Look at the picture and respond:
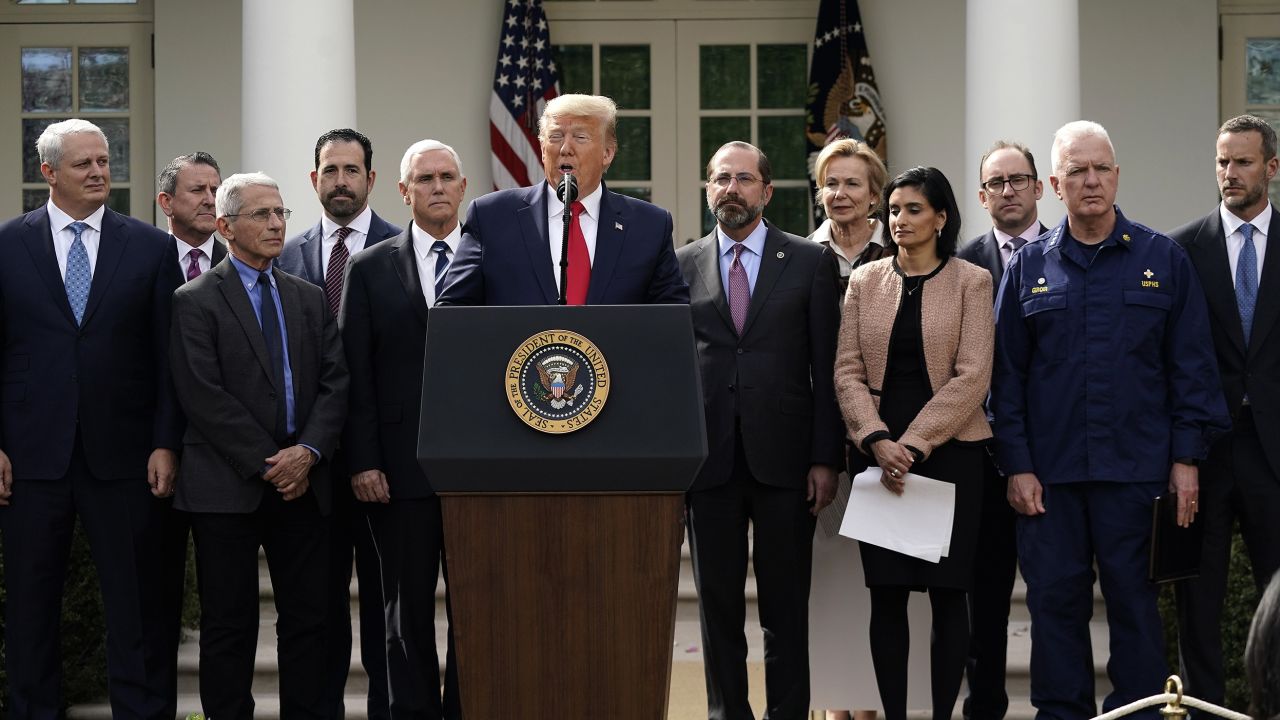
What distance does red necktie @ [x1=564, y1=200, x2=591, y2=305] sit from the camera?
13.9ft

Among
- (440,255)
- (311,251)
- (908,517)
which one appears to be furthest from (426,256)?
(908,517)

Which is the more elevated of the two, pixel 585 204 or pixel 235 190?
pixel 235 190

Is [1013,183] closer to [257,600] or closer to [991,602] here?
[991,602]

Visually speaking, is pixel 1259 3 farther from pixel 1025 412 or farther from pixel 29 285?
pixel 29 285

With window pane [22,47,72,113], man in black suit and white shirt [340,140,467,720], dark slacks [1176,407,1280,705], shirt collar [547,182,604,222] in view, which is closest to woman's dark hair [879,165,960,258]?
dark slacks [1176,407,1280,705]

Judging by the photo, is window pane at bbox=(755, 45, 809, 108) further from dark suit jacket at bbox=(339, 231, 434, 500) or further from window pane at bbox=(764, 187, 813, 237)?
dark suit jacket at bbox=(339, 231, 434, 500)

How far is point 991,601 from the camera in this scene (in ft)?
18.1

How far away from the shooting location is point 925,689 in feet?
18.7

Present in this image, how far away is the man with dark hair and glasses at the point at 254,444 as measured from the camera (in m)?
5.10

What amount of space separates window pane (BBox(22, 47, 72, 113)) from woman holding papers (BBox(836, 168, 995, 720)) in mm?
7124

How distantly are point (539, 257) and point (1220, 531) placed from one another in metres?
2.66

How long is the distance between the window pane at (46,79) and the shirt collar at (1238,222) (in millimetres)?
7886

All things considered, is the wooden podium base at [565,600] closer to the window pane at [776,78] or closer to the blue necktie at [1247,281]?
the blue necktie at [1247,281]

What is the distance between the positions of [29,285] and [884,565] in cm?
307
